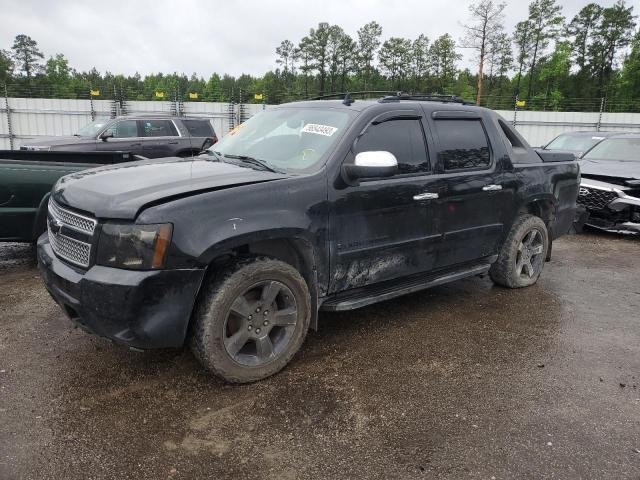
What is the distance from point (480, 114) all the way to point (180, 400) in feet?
11.9

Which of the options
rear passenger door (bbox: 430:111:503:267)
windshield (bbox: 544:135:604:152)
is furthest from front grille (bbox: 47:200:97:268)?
windshield (bbox: 544:135:604:152)

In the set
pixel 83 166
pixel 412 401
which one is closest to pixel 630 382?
pixel 412 401

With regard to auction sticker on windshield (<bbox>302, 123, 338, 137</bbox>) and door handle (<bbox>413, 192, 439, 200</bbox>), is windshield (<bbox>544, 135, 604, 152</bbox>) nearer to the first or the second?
door handle (<bbox>413, 192, 439, 200</bbox>)

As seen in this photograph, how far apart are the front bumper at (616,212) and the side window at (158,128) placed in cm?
936

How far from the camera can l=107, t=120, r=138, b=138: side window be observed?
39.0ft

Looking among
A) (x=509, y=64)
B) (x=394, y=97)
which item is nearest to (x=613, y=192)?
(x=394, y=97)

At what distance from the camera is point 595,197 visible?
26.9 ft

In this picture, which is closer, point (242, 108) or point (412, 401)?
point (412, 401)

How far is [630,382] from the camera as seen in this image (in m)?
3.48

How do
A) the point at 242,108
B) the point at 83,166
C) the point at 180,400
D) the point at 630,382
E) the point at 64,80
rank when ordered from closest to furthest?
the point at 180,400, the point at 630,382, the point at 83,166, the point at 242,108, the point at 64,80

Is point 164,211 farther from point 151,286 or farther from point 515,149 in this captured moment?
point 515,149

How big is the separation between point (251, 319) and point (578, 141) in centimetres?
1059

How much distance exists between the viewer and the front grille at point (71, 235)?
2934 millimetres

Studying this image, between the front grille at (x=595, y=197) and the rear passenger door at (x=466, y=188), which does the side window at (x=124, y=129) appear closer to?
the rear passenger door at (x=466, y=188)
